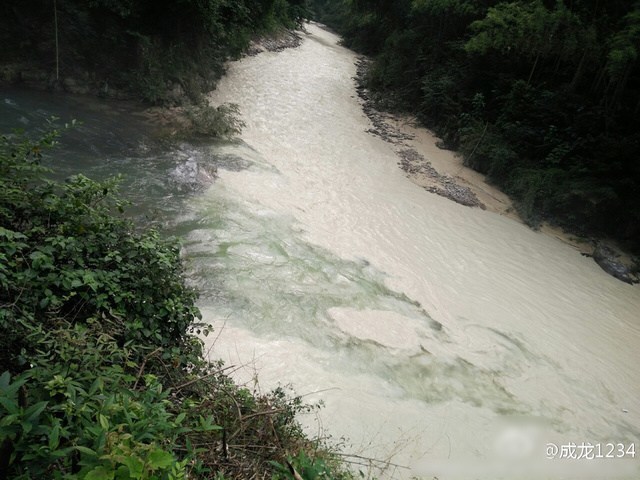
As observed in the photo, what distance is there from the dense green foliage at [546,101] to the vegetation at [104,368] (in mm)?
10028

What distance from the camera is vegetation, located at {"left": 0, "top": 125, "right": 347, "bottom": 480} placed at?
144 centimetres

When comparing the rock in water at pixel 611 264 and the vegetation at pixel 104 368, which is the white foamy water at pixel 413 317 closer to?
the rock in water at pixel 611 264

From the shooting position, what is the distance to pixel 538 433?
15.1 ft

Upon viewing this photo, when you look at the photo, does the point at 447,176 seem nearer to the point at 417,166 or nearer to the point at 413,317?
the point at 417,166

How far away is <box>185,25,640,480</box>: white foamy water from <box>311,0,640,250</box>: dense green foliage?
1.65 meters

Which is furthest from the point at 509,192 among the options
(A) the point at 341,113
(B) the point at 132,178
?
Answer: (B) the point at 132,178

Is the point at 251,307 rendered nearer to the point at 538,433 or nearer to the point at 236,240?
the point at 236,240

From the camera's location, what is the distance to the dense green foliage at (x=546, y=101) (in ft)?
32.8

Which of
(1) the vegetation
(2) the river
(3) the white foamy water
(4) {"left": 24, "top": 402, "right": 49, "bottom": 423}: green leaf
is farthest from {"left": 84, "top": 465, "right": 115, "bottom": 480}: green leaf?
(3) the white foamy water

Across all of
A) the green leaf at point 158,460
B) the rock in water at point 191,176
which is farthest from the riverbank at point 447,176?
the green leaf at point 158,460

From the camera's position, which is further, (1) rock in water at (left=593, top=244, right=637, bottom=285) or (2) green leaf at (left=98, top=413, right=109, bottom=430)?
(1) rock in water at (left=593, top=244, right=637, bottom=285)

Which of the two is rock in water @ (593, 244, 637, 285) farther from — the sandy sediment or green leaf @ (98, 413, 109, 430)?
green leaf @ (98, 413, 109, 430)

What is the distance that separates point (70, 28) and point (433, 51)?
13574mm

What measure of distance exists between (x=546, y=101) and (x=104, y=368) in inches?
555
